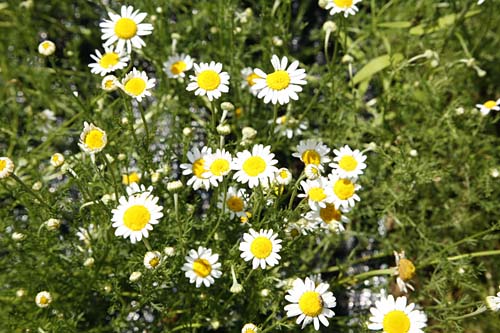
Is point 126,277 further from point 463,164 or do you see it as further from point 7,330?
point 463,164

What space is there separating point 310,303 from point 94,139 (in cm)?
97

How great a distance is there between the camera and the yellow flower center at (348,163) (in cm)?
203

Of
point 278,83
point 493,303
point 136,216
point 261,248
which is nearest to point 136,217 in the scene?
point 136,216

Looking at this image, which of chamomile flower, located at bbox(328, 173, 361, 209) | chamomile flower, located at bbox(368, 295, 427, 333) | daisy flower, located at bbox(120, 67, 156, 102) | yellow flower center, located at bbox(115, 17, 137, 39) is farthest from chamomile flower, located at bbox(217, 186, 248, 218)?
yellow flower center, located at bbox(115, 17, 137, 39)

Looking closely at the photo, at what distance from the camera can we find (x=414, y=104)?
2.91 m

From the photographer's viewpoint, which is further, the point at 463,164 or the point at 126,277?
the point at 463,164

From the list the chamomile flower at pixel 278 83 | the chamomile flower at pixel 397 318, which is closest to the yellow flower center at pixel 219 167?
the chamomile flower at pixel 278 83

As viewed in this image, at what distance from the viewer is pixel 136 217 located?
1808 mm

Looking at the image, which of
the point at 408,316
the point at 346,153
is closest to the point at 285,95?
the point at 346,153

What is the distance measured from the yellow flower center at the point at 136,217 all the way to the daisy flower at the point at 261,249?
358 mm

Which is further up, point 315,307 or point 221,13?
point 221,13

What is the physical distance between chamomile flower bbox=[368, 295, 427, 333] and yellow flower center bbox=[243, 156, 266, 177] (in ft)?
2.15

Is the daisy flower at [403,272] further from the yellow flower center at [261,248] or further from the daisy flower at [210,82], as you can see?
the daisy flower at [210,82]

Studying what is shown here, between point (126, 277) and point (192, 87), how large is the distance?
0.89 m
